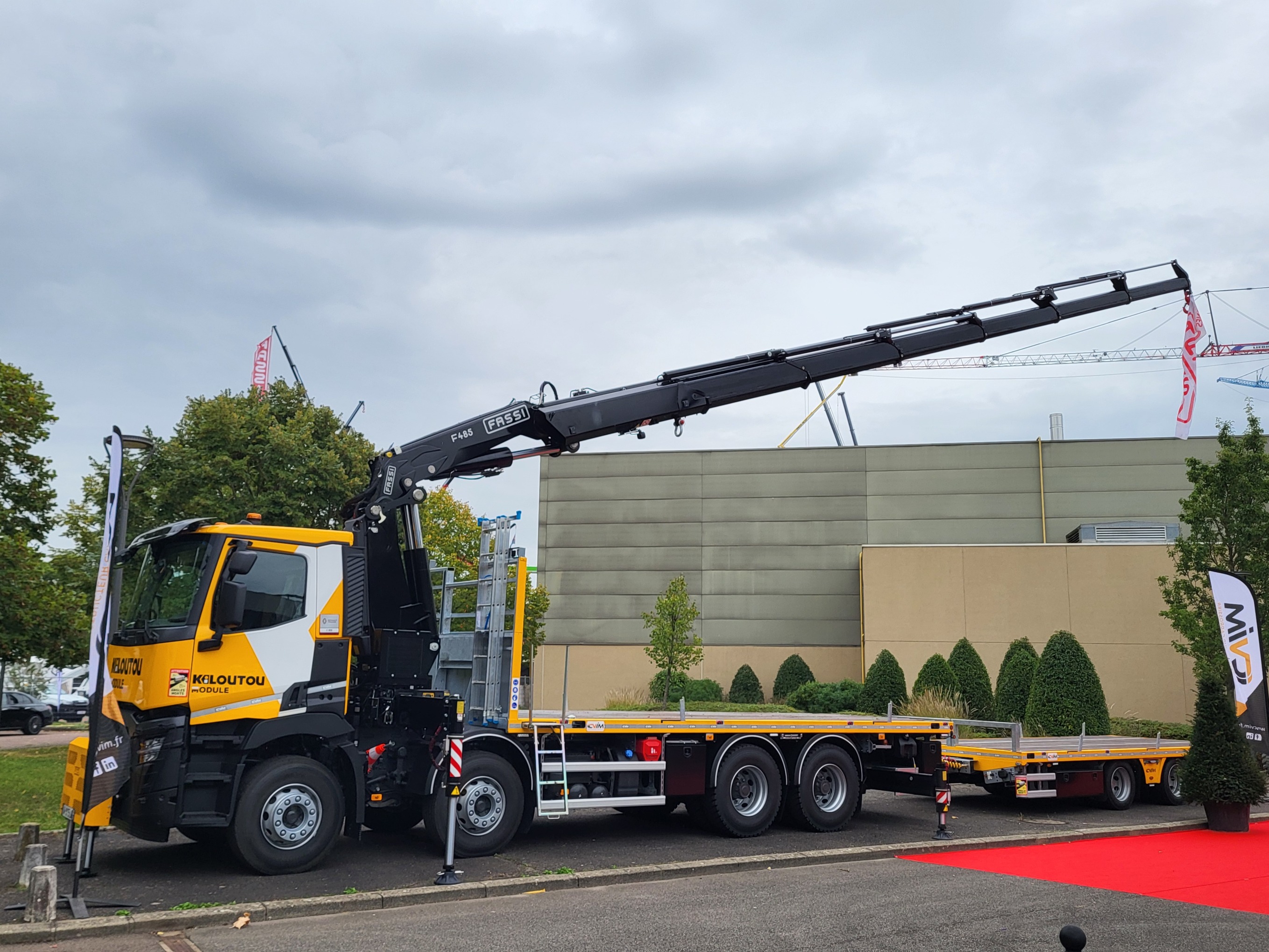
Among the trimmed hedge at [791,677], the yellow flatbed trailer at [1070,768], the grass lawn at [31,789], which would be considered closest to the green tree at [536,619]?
the trimmed hedge at [791,677]

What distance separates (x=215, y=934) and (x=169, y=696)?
228cm

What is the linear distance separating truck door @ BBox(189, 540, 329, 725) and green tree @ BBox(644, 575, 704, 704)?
2404cm

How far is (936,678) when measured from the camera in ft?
95.8

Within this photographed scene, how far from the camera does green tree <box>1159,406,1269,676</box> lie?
1989 centimetres

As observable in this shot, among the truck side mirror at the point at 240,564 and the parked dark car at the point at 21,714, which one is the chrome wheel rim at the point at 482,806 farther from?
the parked dark car at the point at 21,714

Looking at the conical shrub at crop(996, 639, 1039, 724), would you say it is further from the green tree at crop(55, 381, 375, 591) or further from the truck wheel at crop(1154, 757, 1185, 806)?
the green tree at crop(55, 381, 375, 591)

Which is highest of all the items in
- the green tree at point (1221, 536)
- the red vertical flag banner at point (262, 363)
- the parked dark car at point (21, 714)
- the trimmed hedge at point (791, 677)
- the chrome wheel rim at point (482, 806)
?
the red vertical flag banner at point (262, 363)

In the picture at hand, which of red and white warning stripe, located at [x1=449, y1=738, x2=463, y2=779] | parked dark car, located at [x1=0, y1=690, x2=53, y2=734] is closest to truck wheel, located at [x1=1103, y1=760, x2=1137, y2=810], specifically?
red and white warning stripe, located at [x1=449, y1=738, x2=463, y2=779]

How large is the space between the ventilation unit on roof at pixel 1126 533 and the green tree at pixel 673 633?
15079 millimetres

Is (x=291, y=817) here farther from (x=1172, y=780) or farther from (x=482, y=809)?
(x=1172, y=780)

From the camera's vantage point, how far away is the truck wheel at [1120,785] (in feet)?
50.4

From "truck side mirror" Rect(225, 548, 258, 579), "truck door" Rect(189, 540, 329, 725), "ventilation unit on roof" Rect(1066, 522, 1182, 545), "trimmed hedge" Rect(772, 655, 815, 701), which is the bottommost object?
"trimmed hedge" Rect(772, 655, 815, 701)

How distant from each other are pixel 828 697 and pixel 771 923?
84.4 ft

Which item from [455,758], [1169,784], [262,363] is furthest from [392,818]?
[262,363]
